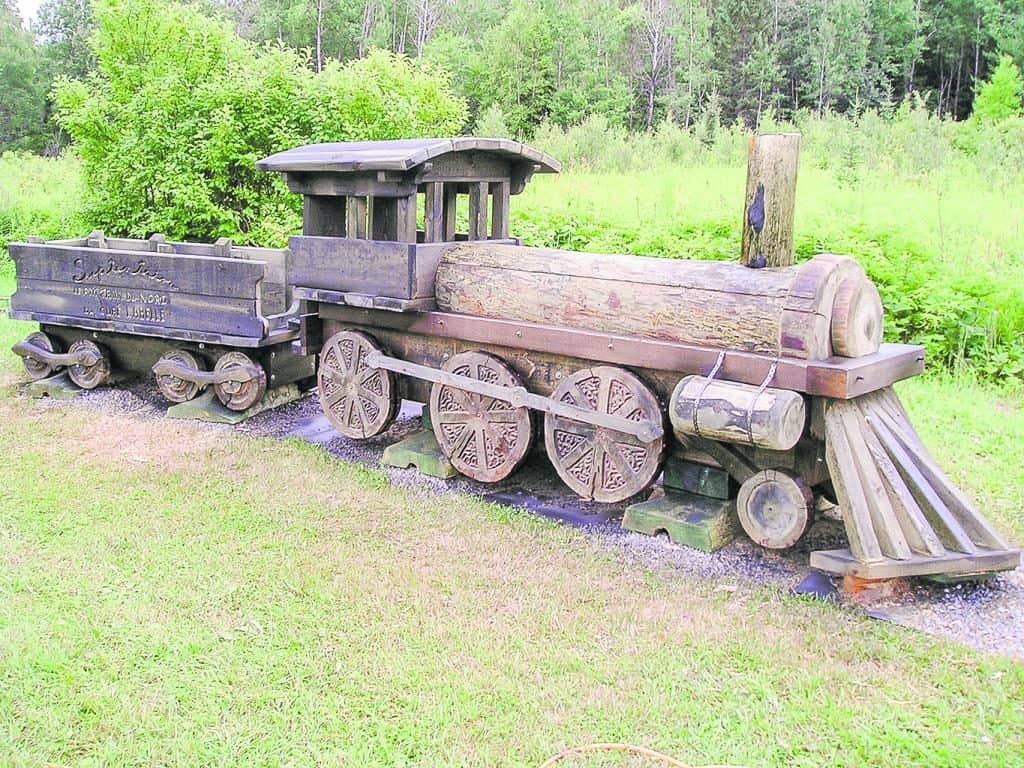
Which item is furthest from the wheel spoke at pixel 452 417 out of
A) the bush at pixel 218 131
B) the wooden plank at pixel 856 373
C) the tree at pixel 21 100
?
the tree at pixel 21 100

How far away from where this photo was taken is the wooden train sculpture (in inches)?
197

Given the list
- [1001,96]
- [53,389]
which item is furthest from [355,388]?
[1001,96]

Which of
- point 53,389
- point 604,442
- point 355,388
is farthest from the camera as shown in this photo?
point 53,389

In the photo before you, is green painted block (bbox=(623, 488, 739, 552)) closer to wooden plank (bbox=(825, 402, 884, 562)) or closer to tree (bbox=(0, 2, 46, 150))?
wooden plank (bbox=(825, 402, 884, 562))

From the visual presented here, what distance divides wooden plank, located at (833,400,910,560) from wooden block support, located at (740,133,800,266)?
3.33 ft

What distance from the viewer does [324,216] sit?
739 centimetres

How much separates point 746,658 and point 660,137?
19324 mm

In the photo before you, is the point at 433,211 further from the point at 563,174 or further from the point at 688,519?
the point at 563,174

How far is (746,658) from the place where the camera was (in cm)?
431

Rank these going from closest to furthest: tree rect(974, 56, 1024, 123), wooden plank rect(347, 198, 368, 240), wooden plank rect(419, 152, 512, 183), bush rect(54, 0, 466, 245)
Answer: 1. wooden plank rect(419, 152, 512, 183)
2. wooden plank rect(347, 198, 368, 240)
3. bush rect(54, 0, 466, 245)
4. tree rect(974, 56, 1024, 123)

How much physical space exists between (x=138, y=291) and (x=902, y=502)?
629 cm

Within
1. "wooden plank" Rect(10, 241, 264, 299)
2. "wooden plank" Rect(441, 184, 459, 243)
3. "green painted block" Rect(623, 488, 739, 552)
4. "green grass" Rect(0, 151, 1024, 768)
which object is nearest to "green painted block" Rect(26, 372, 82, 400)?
"wooden plank" Rect(10, 241, 264, 299)

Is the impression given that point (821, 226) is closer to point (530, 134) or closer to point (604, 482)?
point (604, 482)

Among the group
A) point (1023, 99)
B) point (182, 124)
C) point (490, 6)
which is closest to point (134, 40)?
point (182, 124)
